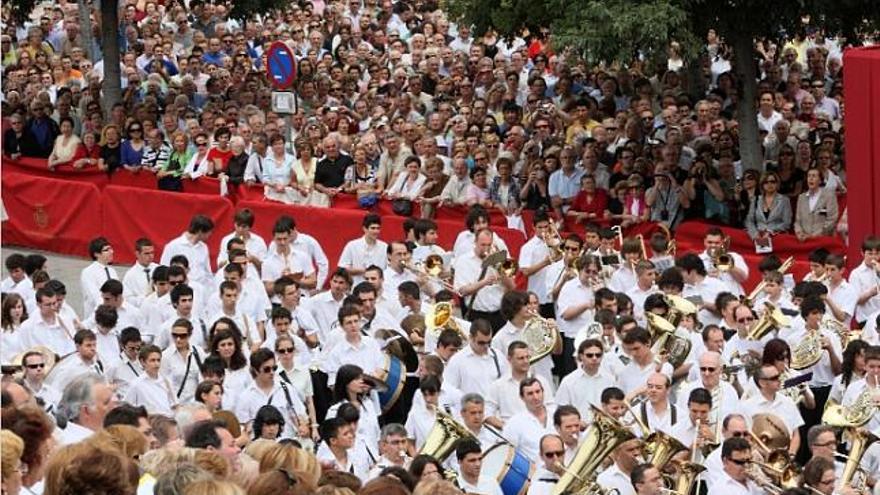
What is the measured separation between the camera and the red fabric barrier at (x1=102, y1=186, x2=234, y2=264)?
25.1 m

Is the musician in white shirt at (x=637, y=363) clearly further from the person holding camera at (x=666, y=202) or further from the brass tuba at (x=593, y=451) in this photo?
the person holding camera at (x=666, y=202)

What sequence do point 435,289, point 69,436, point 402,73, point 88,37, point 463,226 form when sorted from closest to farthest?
point 69,436 → point 435,289 → point 463,226 → point 402,73 → point 88,37

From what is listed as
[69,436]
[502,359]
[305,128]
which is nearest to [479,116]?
[305,128]

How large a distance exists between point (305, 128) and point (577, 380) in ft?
32.4

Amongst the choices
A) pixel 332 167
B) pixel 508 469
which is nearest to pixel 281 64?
pixel 332 167

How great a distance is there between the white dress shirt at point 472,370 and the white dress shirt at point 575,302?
2.24 meters

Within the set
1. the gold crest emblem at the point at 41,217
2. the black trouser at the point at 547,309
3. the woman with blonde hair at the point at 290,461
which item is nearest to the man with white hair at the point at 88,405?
the woman with blonde hair at the point at 290,461

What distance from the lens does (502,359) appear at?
57.2 feet

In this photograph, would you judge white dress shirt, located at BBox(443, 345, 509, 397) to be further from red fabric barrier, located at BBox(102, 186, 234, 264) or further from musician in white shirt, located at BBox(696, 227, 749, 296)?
red fabric barrier, located at BBox(102, 186, 234, 264)

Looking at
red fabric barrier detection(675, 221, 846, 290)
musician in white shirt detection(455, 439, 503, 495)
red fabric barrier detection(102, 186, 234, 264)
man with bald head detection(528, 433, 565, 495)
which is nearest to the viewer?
musician in white shirt detection(455, 439, 503, 495)

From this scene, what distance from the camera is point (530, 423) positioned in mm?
15922

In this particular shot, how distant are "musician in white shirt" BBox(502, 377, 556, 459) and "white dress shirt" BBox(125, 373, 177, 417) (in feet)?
8.05

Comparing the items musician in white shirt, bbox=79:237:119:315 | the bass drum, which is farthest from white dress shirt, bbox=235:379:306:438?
musician in white shirt, bbox=79:237:119:315

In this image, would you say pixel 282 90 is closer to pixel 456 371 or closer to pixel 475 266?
pixel 475 266
